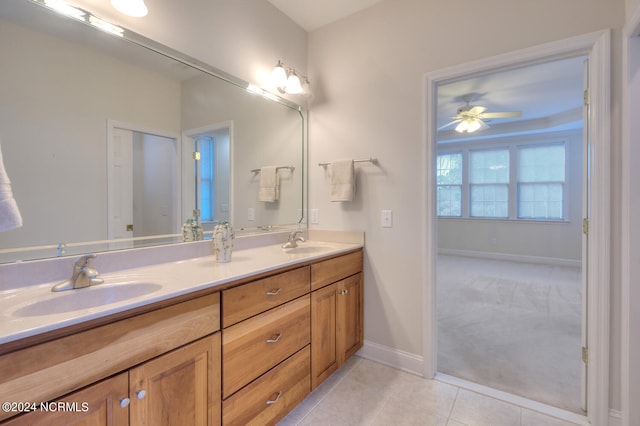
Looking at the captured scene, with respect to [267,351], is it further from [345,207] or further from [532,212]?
[532,212]

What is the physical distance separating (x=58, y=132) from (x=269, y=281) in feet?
3.61

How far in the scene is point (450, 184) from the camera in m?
6.33

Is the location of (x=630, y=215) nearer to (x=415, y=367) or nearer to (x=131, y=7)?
(x=415, y=367)

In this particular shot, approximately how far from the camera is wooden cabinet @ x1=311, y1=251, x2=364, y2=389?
5.60 feet

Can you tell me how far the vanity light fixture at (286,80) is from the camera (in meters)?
2.12

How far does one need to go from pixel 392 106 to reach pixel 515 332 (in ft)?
7.57

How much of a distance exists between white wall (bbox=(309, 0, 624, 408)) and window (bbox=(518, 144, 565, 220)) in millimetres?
4698

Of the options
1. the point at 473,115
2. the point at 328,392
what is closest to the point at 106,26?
the point at 328,392

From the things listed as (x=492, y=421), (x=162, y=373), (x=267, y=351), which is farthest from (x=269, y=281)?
(x=492, y=421)

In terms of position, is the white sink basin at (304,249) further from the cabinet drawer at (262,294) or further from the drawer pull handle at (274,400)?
the drawer pull handle at (274,400)

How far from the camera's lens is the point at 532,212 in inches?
217

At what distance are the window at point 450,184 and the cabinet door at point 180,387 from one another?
20.3ft

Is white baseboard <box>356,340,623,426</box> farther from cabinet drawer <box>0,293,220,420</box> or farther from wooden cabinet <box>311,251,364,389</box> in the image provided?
cabinet drawer <box>0,293,220,420</box>

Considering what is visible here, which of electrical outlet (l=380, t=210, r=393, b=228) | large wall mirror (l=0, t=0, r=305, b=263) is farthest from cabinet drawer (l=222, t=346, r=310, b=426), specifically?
electrical outlet (l=380, t=210, r=393, b=228)
